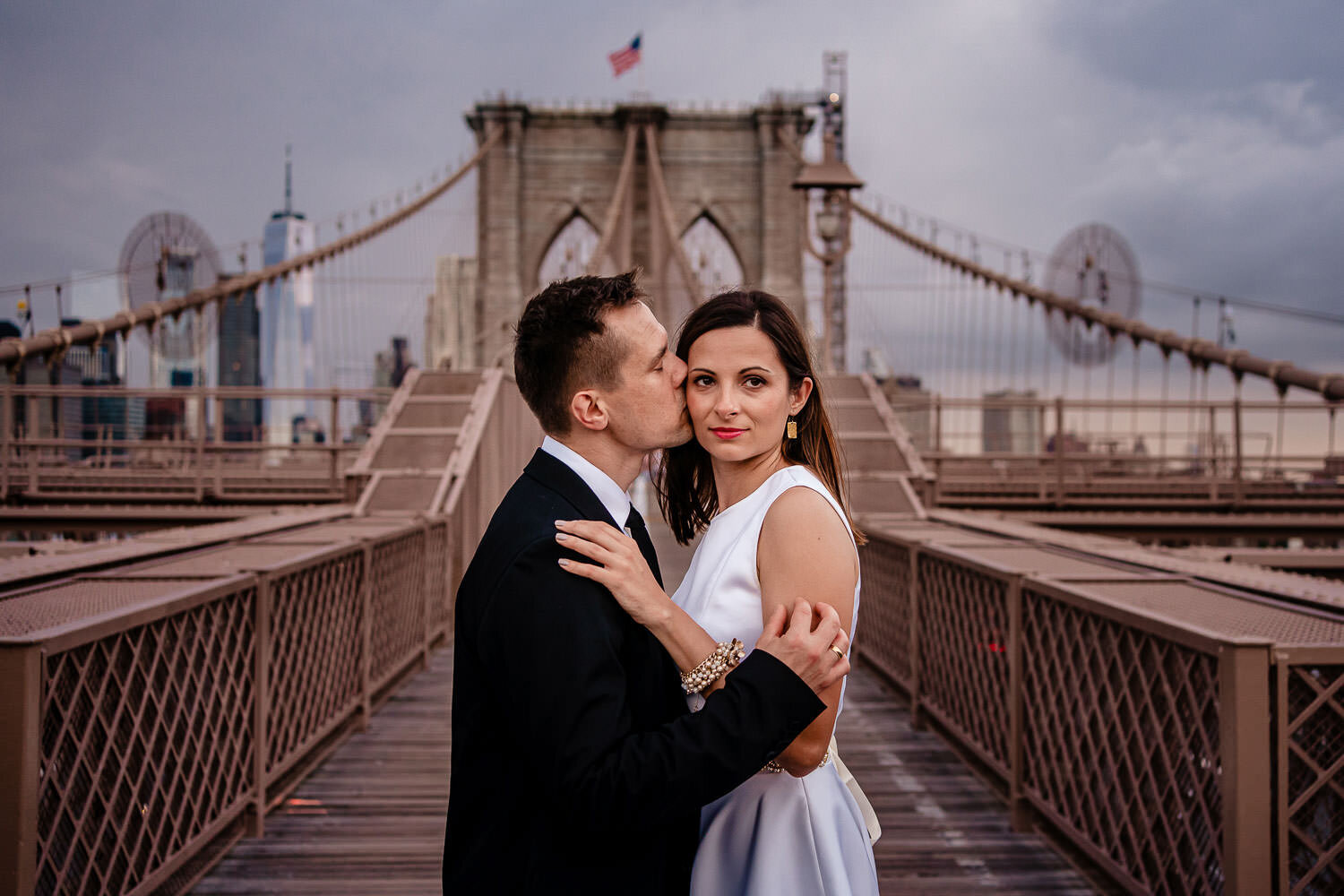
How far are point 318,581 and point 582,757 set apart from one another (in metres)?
3.52

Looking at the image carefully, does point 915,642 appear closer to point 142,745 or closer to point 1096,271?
point 142,745

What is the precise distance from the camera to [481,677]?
1.36 meters

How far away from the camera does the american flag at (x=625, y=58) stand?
3466 cm

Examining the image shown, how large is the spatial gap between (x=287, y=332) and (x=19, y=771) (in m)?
34.0

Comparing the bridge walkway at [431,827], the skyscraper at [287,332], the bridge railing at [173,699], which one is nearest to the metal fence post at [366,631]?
the bridge railing at [173,699]

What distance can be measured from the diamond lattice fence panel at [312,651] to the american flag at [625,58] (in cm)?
3277

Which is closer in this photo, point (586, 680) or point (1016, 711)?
point (586, 680)

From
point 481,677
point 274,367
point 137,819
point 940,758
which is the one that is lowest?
point 940,758

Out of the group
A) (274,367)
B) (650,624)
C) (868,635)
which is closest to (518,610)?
(650,624)

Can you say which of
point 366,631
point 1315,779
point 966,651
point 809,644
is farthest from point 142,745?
point 966,651

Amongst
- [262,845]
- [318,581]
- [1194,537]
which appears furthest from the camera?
[1194,537]

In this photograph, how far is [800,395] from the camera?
1.67 metres

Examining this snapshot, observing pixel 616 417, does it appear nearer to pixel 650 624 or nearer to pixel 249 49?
pixel 650 624

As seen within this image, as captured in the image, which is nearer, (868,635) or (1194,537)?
(868,635)
